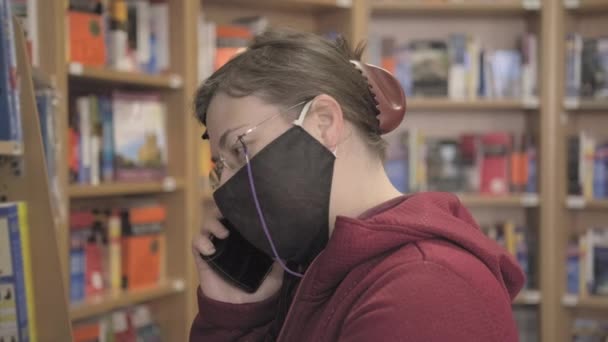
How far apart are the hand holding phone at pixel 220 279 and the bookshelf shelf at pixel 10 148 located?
0.43 meters

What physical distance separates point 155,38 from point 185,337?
4.19ft

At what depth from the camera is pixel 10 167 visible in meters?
1.53

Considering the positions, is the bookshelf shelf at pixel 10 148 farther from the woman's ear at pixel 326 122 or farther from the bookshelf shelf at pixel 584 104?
the bookshelf shelf at pixel 584 104

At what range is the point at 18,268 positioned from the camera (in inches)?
55.1

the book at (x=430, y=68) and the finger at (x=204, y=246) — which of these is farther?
the book at (x=430, y=68)

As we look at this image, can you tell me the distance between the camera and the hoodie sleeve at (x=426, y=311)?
34.1 inches

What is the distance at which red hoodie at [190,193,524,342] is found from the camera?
88 centimetres

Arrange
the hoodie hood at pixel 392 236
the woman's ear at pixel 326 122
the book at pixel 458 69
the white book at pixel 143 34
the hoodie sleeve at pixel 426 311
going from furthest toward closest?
the book at pixel 458 69 → the white book at pixel 143 34 → the woman's ear at pixel 326 122 → the hoodie hood at pixel 392 236 → the hoodie sleeve at pixel 426 311

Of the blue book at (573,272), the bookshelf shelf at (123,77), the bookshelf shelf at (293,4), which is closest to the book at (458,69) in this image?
the bookshelf shelf at (293,4)

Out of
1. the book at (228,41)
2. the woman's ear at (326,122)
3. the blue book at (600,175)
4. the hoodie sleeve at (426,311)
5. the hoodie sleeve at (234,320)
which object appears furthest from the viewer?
the blue book at (600,175)

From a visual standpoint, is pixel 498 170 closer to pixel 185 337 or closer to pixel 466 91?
pixel 466 91

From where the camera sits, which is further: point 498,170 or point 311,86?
point 498,170

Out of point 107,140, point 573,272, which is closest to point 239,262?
point 107,140

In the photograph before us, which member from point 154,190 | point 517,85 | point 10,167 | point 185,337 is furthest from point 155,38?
point 517,85
